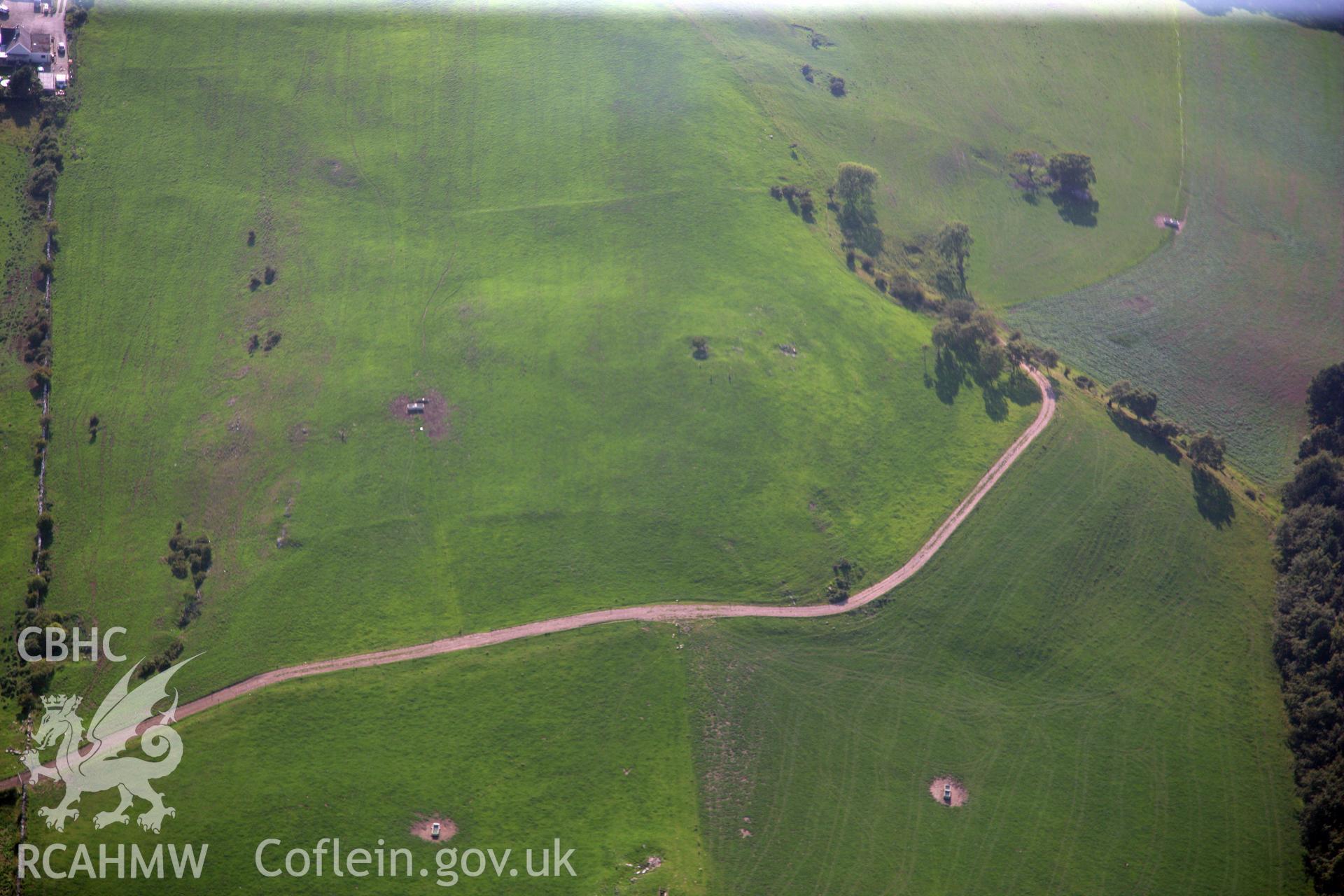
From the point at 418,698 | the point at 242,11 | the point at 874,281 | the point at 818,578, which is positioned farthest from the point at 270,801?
the point at 242,11

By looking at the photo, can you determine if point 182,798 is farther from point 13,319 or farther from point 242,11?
point 242,11

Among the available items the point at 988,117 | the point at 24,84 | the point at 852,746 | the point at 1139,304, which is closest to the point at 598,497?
the point at 852,746

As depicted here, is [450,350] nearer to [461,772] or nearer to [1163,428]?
[461,772]

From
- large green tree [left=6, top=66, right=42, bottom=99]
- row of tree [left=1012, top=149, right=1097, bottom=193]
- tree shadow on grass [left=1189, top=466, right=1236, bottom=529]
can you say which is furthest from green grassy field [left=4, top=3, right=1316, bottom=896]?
row of tree [left=1012, top=149, right=1097, bottom=193]

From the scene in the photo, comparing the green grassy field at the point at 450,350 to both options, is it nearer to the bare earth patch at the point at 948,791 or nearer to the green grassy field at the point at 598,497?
the green grassy field at the point at 598,497

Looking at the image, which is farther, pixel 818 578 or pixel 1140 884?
pixel 818 578
